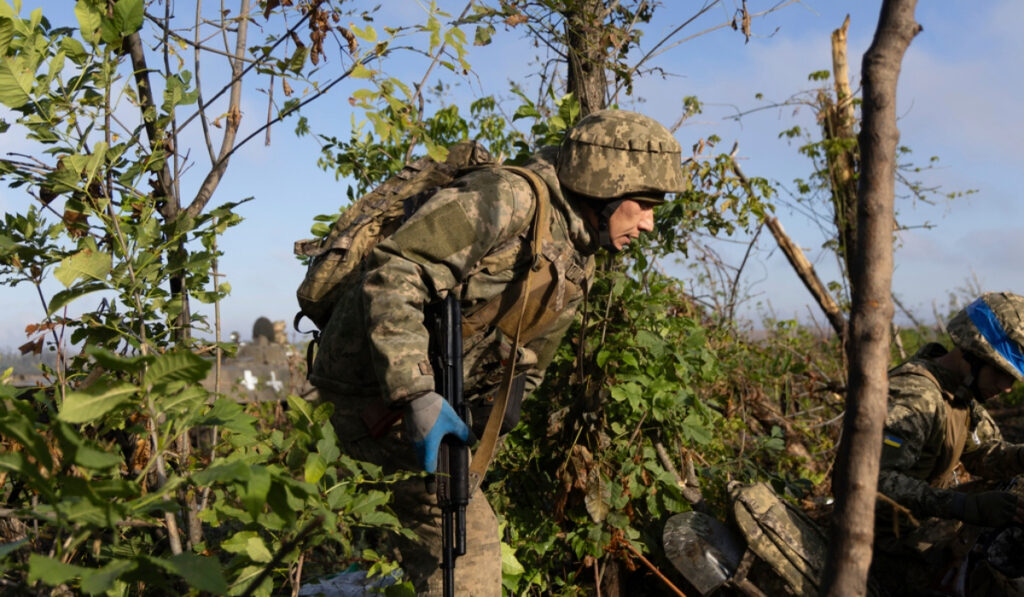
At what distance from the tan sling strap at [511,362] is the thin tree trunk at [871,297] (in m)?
1.32

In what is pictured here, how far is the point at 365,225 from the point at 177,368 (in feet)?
5.16

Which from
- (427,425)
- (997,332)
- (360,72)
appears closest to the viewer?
(360,72)

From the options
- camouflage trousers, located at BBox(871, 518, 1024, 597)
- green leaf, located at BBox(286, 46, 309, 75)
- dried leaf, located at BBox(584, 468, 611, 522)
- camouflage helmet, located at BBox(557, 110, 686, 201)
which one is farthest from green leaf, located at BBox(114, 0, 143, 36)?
camouflage trousers, located at BBox(871, 518, 1024, 597)

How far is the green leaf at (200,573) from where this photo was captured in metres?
1.15

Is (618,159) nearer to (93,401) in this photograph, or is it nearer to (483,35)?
(483,35)

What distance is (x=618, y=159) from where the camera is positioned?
288 cm

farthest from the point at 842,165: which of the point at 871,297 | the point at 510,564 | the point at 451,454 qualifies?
the point at 871,297

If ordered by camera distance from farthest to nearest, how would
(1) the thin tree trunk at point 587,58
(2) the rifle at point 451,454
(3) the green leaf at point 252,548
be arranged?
1. (1) the thin tree trunk at point 587,58
2. (2) the rifle at point 451,454
3. (3) the green leaf at point 252,548

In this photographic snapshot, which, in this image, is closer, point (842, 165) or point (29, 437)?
point (29, 437)

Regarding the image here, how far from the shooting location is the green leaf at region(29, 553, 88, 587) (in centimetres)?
104

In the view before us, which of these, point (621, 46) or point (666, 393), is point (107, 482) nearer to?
point (666, 393)

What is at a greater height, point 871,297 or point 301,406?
point 871,297

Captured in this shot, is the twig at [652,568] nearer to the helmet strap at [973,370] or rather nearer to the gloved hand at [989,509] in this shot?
the gloved hand at [989,509]

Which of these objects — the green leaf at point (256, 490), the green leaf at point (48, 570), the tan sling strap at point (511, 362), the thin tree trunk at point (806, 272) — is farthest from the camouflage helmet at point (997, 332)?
the thin tree trunk at point (806, 272)
